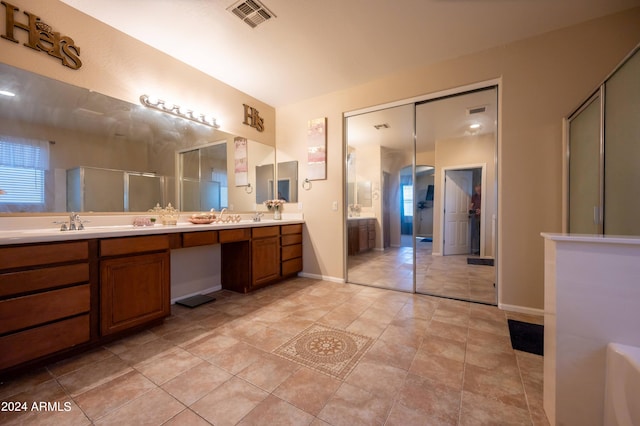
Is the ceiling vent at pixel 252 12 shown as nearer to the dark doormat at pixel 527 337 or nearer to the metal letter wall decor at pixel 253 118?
the metal letter wall decor at pixel 253 118

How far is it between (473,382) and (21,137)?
3.67 m

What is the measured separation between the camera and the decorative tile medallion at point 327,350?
64.7 inches

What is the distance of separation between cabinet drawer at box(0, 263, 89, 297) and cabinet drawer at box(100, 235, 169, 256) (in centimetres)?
16

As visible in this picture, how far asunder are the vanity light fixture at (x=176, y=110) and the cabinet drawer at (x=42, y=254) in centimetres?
162

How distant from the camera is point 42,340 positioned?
1543mm

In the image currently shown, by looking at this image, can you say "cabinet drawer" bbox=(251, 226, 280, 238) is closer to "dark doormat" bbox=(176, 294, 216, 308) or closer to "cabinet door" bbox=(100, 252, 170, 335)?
"dark doormat" bbox=(176, 294, 216, 308)

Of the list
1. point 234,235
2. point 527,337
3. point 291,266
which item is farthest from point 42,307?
point 527,337

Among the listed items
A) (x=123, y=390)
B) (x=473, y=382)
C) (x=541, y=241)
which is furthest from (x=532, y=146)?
(x=123, y=390)

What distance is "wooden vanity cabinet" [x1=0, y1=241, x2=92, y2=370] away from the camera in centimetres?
142

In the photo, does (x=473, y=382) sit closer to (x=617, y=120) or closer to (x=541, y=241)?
(x=541, y=241)

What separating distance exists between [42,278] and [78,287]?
20 centimetres

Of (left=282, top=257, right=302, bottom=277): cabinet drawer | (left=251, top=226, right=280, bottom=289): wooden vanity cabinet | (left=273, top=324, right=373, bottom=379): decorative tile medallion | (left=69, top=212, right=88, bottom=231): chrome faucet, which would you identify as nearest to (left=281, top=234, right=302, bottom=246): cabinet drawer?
(left=251, top=226, right=280, bottom=289): wooden vanity cabinet

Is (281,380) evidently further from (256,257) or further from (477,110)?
(477,110)

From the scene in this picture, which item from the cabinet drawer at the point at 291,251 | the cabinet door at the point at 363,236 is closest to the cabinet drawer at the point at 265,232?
the cabinet drawer at the point at 291,251
